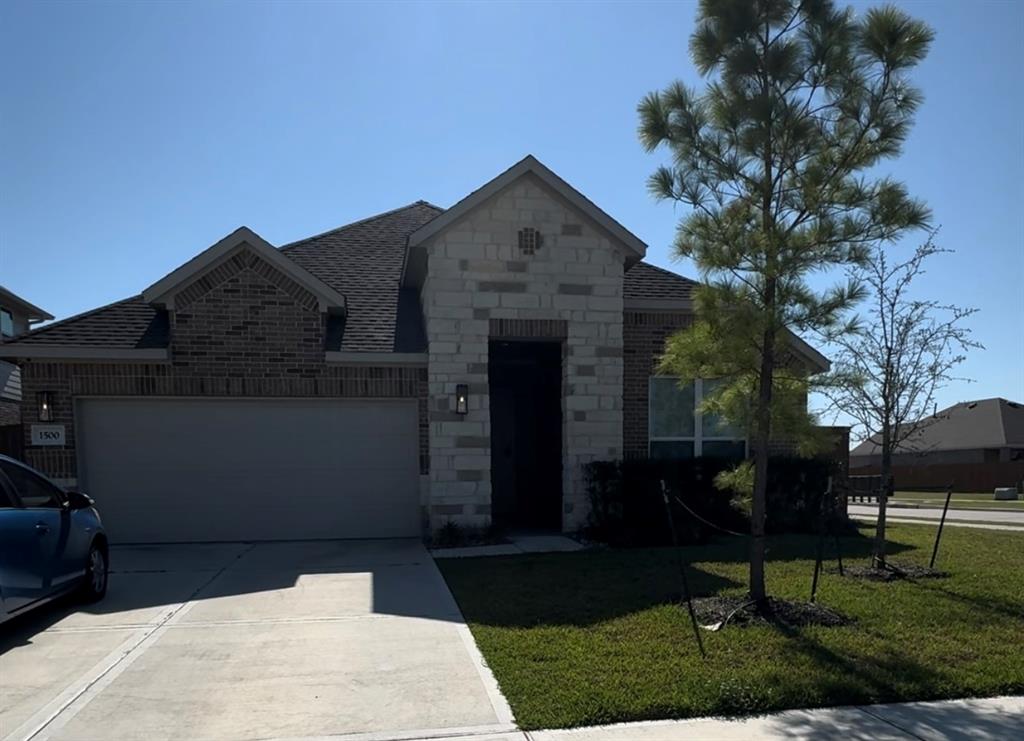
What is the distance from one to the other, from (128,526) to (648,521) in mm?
8420

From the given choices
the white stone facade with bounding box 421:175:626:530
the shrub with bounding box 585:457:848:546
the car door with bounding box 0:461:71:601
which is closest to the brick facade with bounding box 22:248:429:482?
the white stone facade with bounding box 421:175:626:530

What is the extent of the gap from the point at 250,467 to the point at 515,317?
508 centimetres

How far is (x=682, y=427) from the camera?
41.9ft

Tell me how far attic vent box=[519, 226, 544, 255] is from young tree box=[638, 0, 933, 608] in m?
4.78

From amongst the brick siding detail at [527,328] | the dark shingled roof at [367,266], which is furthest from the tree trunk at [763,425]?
the dark shingled roof at [367,266]

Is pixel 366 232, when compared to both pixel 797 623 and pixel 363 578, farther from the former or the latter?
pixel 797 623

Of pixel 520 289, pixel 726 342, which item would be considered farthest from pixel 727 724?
pixel 520 289

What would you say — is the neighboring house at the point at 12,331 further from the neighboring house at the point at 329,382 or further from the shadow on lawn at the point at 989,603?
the shadow on lawn at the point at 989,603

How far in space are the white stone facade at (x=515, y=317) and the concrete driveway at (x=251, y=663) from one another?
282 centimetres

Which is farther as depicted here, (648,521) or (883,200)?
(648,521)

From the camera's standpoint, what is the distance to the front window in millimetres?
12617

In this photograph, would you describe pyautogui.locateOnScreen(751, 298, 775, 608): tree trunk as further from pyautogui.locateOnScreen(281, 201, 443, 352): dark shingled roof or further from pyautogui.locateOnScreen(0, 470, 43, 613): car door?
pyautogui.locateOnScreen(0, 470, 43, 613): car door

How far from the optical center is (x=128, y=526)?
11.4 meters

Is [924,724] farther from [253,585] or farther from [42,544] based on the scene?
[42,544]
